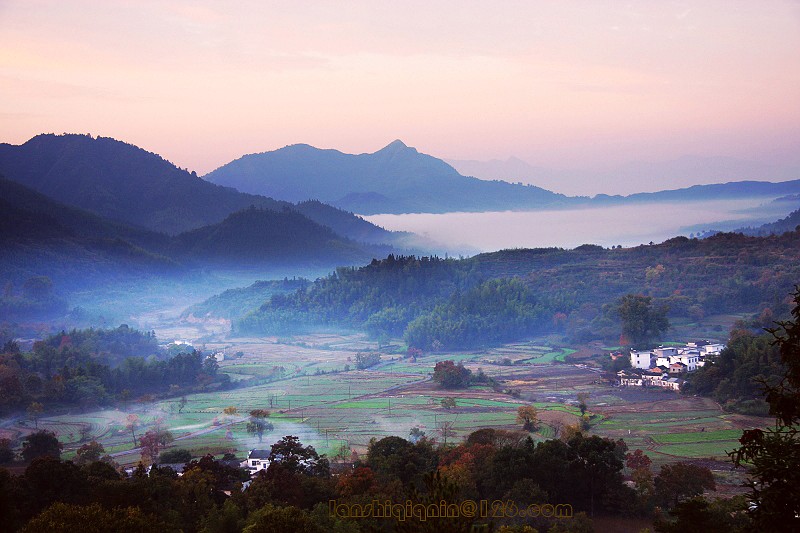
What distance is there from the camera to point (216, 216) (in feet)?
396

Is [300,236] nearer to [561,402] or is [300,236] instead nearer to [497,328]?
[497,328]

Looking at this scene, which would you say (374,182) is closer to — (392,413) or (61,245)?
(61,245)

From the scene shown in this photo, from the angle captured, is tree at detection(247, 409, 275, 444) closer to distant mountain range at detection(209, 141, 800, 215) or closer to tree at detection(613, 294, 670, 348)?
tree at detection(613, 294, 670, 348)

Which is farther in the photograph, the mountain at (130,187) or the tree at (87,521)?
the mountain at (130,187)

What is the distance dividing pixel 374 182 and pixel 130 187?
60598 mm

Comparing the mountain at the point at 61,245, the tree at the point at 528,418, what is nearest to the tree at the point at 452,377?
the tree at the point at 528,418

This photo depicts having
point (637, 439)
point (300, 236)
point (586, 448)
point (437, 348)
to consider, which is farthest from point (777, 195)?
point (586, 448)

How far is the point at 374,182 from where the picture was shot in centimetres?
16875

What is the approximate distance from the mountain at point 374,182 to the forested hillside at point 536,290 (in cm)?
8215

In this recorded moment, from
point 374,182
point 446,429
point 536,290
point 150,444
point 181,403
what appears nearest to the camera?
point 150,444

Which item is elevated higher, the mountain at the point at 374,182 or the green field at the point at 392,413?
the mountain at the point at 374,182

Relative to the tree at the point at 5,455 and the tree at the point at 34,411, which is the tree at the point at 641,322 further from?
the tree at the point at 5,455

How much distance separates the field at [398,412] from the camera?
2509 centimetres

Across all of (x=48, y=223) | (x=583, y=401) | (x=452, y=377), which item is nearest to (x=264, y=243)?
(x=48, y=223)
